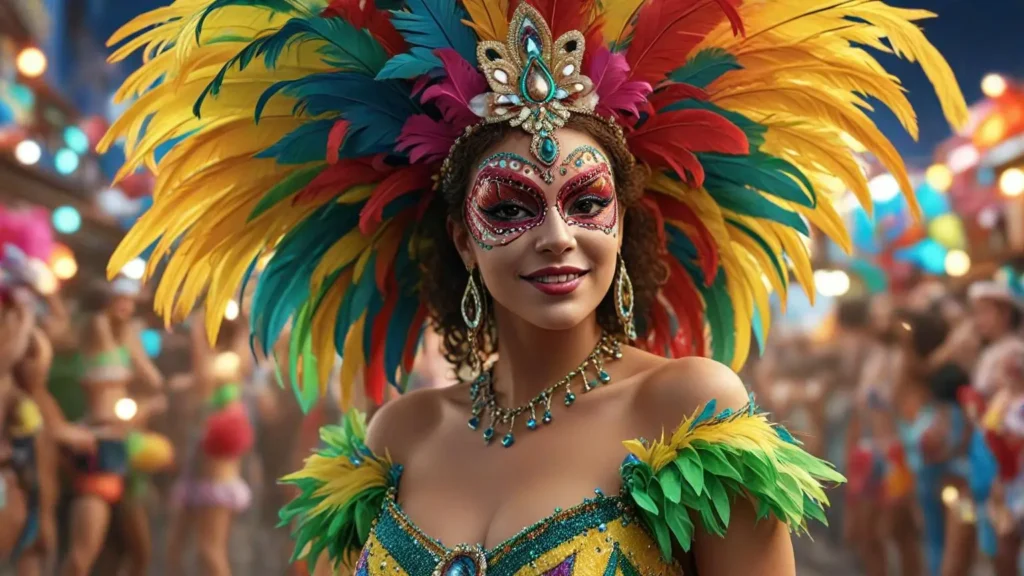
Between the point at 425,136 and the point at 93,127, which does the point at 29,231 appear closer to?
the point at 93,127

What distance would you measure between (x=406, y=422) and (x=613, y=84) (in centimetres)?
75

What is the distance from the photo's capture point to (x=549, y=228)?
1559mm

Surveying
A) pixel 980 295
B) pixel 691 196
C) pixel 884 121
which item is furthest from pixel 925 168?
pixel 691 196

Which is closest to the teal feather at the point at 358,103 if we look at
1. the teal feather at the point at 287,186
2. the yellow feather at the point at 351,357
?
the teal feather at the point at 287,186

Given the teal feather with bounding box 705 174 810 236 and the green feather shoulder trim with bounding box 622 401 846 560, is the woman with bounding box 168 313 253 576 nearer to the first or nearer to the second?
the teal feather with bounding box 705 174 810 236

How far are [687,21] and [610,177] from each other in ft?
0.97

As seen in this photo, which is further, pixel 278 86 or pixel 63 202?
pixel 63 202

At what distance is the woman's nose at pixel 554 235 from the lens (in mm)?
1544

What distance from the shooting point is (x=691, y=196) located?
1839mm

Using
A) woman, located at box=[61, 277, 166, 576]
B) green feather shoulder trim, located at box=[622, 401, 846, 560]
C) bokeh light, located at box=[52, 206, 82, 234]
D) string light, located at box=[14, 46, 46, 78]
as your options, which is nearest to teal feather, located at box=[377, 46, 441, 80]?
green feather shoulder trim, located at box=[622, 401, 846, 560]

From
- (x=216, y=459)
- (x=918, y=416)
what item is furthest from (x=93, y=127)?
(x=918, y=416)

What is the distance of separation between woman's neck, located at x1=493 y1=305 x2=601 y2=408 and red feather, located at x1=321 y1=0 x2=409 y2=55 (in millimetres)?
512

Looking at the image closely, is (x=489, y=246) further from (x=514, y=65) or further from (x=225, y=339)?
(x=225, y=339)

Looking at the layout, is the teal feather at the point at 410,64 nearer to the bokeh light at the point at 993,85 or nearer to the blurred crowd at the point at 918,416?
the blurred crowd at the point at 918,416
